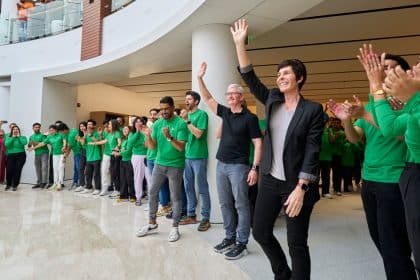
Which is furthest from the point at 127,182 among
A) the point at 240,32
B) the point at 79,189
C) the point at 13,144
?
the point at 240,32

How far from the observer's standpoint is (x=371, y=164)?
6.42 feet

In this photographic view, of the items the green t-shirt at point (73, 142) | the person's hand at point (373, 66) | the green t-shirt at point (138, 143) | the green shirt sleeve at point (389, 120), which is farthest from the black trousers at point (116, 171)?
the green shirt sleeve at point (389, 120)

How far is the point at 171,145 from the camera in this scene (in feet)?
11.2

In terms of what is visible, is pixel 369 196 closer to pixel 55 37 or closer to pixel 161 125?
pixel 161 125

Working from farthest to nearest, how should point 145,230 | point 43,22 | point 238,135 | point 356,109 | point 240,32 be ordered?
point 43,22
point 145,230
point 238,135
point 240,32
point 356,109

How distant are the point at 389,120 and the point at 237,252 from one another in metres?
1.91

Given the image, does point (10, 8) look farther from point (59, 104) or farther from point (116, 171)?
point (116, 171)

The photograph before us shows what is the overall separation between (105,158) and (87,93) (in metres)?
4.77

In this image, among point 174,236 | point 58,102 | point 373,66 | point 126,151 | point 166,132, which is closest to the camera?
point 373,66

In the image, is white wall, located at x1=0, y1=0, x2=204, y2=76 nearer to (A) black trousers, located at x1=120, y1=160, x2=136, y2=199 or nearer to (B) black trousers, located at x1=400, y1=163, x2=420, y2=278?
(A) black trousers, located at x1=120, y1=160, x2=136, y2=199

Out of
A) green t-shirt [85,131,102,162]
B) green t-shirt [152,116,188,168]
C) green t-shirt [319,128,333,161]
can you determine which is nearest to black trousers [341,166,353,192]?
green t-shirt [319,128,333,161]

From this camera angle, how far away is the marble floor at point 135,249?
2.55 m

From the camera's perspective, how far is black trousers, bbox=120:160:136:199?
585 cm

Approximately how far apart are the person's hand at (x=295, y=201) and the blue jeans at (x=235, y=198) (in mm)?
1289
